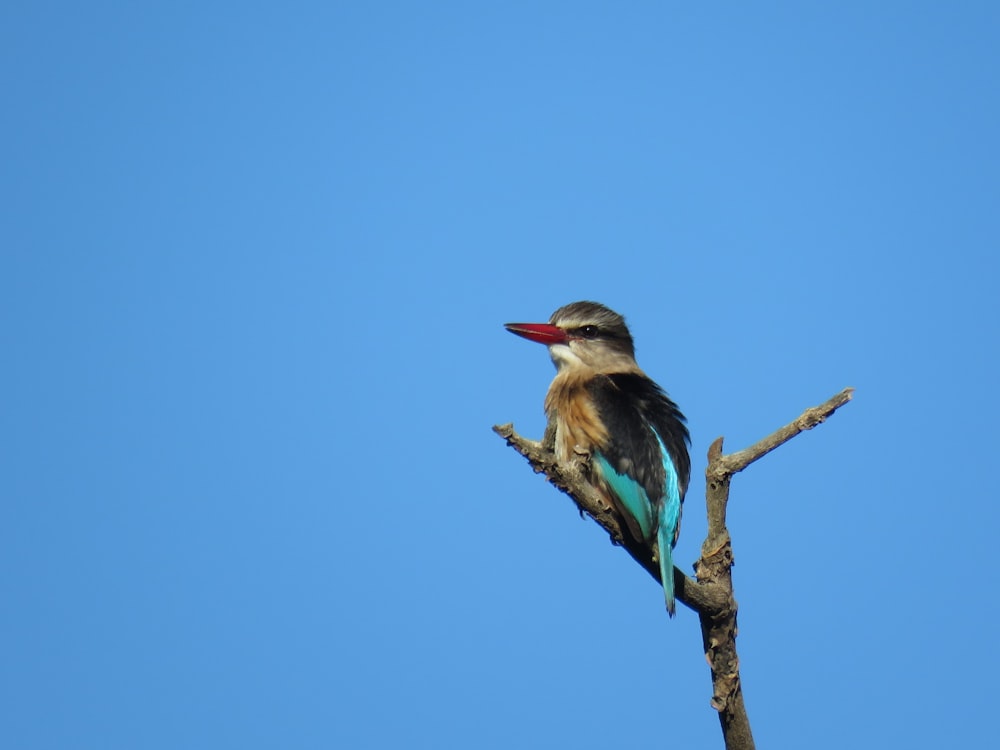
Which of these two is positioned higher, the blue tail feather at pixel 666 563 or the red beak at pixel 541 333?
the red beak at pixel 541 333

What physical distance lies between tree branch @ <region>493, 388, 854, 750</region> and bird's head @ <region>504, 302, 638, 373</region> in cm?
210

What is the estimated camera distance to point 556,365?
7273 mm

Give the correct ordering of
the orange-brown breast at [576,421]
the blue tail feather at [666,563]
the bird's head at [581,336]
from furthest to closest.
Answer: the bird's head at [581,336], the orange-brown breast at [576,421], the blue tail feather at [666,563]

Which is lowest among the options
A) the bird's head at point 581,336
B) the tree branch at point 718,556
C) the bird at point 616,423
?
the tree branch at point 718,556

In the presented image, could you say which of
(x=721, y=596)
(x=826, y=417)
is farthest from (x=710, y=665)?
(x=826, y=417)

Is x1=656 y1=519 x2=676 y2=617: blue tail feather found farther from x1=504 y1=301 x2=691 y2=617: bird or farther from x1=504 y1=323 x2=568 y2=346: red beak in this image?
x1=504 y1=323 x2=568 y2=346: red beak

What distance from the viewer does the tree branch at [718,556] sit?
462 centimetres

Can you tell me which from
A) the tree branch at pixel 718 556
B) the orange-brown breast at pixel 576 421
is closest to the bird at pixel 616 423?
the orange-brown breast at pixel 576 421

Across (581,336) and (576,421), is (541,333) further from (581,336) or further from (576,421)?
(576,421)

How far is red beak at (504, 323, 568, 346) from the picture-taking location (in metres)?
7.12

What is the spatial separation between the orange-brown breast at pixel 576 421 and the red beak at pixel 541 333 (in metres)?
0.47

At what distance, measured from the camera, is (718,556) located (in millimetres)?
4906

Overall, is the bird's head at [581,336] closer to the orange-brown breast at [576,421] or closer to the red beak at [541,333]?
the red beak at [541,333]

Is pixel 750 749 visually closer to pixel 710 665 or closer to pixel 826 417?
pixel 710 665
